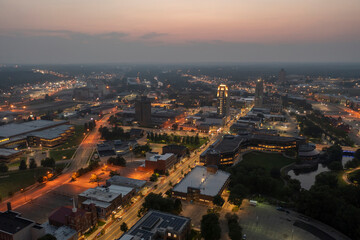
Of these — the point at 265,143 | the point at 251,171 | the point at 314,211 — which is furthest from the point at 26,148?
the point at 314,211

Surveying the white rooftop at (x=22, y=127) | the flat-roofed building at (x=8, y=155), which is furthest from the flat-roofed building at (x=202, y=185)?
the white rooftop at (x=22, y=127)

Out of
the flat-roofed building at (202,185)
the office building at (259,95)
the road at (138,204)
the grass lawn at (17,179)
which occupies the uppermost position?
the office building at (259,95)

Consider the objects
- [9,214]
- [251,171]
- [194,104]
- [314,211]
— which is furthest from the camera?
[194,104]

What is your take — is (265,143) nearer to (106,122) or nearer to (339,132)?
(339,132)

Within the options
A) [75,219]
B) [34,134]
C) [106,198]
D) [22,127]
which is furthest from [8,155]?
[75,219]

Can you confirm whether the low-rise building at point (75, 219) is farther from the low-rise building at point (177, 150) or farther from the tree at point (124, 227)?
the low-rise building at point (177, 150)

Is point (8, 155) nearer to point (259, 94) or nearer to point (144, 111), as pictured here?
point (144, 111)
